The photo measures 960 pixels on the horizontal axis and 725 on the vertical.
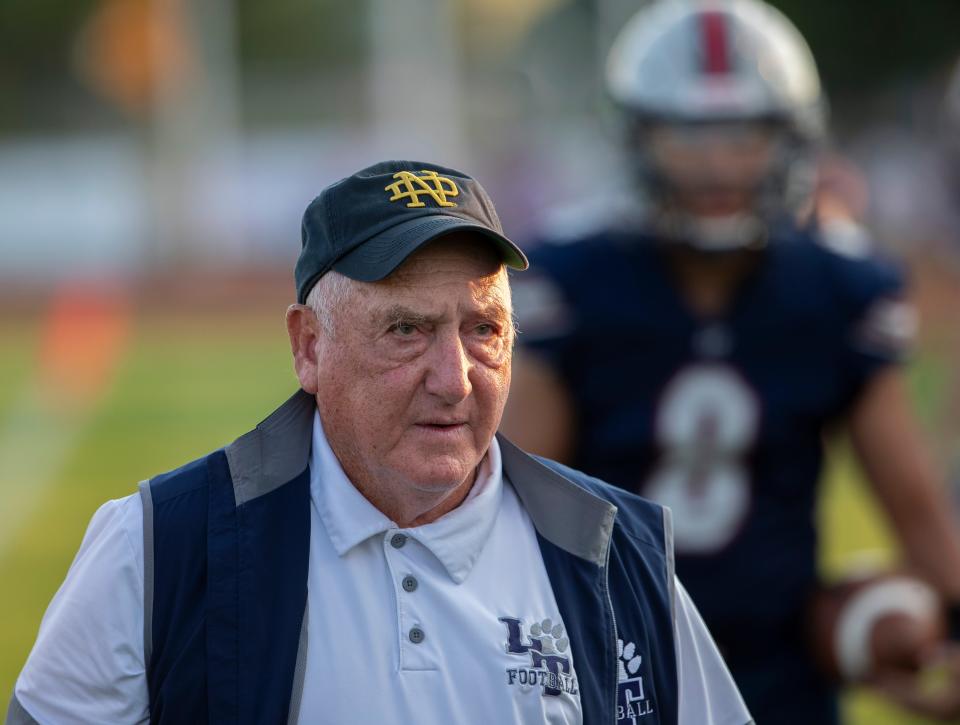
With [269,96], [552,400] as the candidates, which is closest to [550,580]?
[552,400]

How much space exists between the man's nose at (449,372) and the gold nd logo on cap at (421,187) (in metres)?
0.20

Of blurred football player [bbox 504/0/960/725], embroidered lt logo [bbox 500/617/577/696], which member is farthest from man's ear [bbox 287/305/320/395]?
blurred football player [bbox 504/0/960/725]

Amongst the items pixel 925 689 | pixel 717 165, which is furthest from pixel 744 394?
pixel 925 689

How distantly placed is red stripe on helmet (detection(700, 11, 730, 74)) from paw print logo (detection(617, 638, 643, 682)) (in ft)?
7.65

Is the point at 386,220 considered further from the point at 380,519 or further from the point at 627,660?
the point at 627,660

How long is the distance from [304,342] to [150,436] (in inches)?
504

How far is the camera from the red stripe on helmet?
14.3 ft

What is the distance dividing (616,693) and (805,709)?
1.84 meters

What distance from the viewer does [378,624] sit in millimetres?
2271

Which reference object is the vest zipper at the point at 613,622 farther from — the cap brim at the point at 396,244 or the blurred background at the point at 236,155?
the blurred background at the point at 236,155

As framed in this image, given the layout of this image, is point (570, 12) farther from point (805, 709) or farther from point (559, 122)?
point (805, 709)

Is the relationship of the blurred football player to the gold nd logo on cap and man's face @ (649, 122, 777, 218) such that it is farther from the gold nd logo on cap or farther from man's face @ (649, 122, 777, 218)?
the gold nd logo on cap

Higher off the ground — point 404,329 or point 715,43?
point 715,43

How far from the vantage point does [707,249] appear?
416 centimetres
